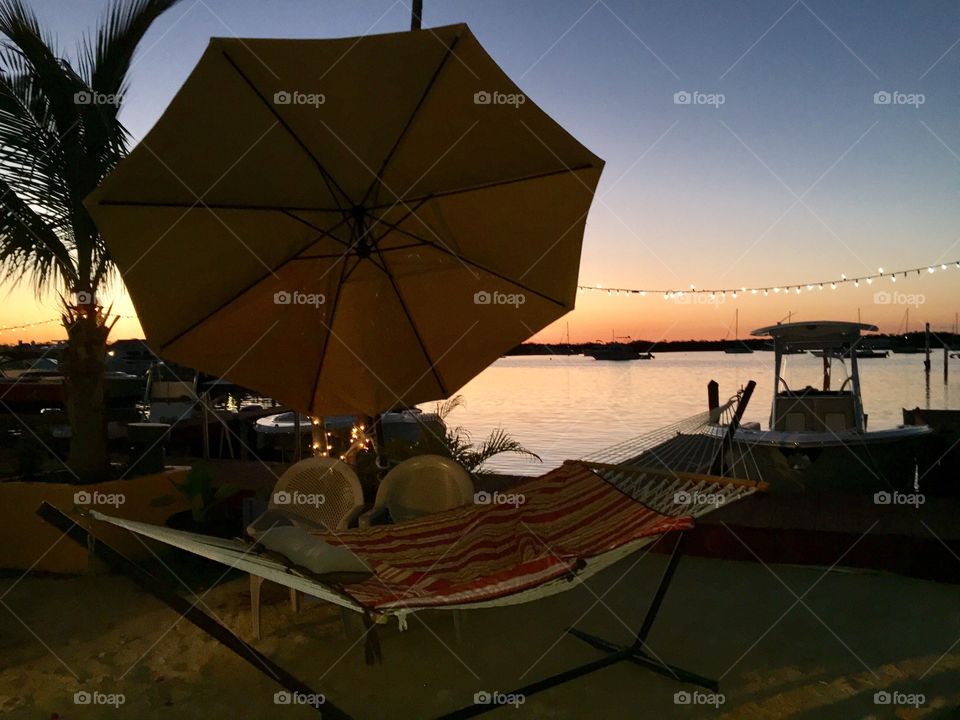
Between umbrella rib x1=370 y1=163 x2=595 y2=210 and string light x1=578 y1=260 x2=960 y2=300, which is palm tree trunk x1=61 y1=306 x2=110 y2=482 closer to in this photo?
umbrella rib x1=370 y1=163 x2=595 y2=210

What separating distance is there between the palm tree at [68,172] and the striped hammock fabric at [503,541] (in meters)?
2.53

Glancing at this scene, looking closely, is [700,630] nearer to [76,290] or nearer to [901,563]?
[901,563]

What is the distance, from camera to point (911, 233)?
11.4m

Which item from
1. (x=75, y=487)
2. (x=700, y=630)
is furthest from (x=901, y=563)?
(x=75, y=487)

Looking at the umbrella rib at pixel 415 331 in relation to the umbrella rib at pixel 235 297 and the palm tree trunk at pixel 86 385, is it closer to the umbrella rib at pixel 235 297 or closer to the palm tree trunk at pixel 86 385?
the umbrella rib at pixel 235 297

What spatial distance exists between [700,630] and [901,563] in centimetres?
157

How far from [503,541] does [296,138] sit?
2.01 m

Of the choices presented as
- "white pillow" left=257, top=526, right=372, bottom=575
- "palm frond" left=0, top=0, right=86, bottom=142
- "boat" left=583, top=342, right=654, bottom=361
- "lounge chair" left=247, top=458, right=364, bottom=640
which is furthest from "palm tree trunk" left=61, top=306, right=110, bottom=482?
"boat" left=583, top=342, right=654, bottom=361

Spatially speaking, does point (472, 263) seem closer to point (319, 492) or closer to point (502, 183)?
point (502, 183)

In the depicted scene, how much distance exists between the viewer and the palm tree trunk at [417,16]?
6184 millimetres

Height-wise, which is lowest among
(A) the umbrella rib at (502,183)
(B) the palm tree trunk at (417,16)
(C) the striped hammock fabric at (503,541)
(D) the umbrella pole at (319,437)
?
(C) the striped hammock fabric at (503,541)

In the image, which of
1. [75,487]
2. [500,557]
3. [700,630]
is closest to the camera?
[500,557]

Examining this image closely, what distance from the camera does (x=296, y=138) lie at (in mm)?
2832

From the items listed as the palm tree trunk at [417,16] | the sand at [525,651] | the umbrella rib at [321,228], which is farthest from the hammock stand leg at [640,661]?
the palm tree trunk at [417,16]
